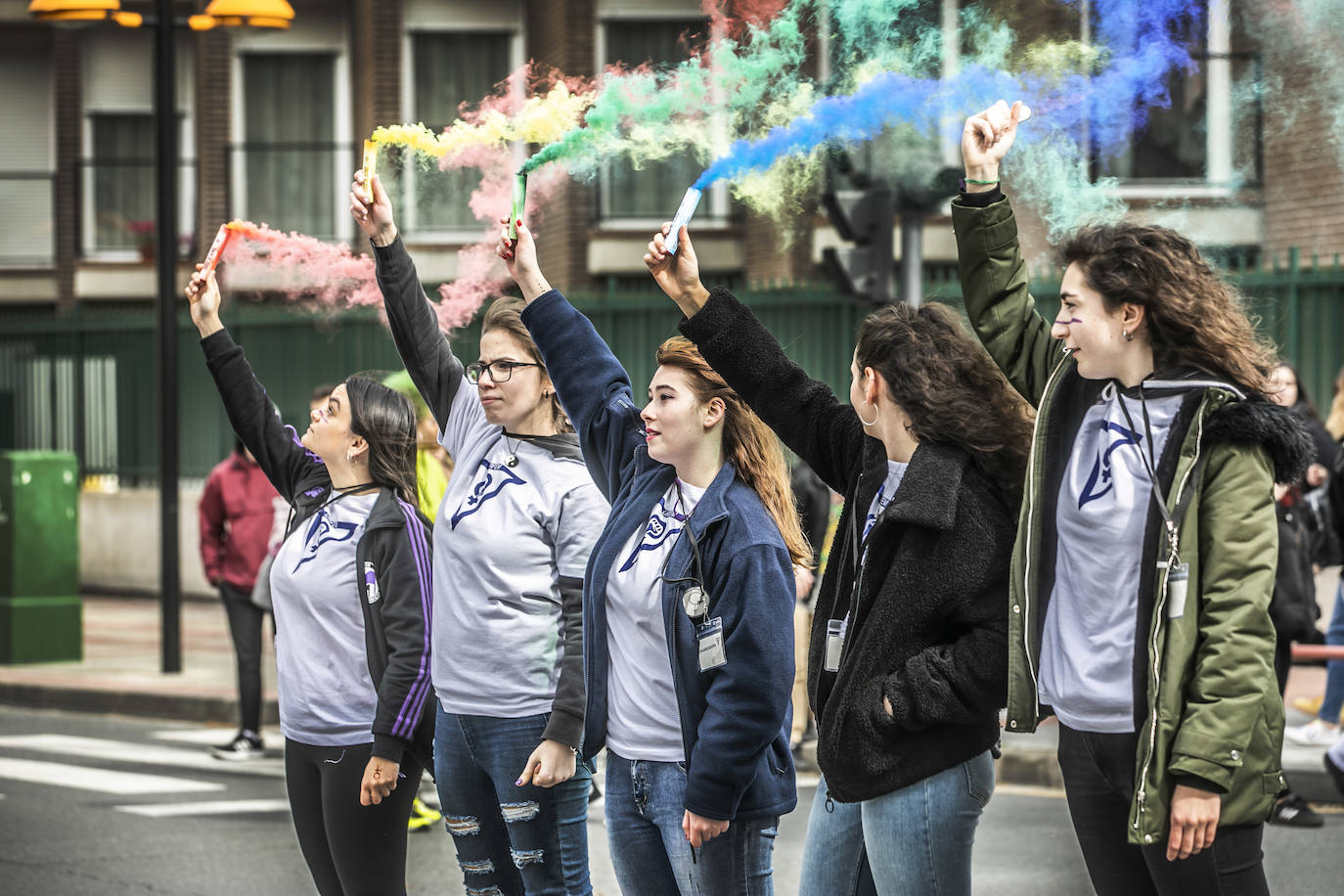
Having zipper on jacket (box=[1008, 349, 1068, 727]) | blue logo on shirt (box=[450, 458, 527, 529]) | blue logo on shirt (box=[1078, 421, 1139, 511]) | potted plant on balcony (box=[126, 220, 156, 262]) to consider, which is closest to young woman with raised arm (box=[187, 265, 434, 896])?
blue logo on shirt (box=[450, 458, 527, 529])

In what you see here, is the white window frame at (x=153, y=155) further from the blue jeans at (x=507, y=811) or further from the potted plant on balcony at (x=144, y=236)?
the blue jeans at (x=507, y=811)

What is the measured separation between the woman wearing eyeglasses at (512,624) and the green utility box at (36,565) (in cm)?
934

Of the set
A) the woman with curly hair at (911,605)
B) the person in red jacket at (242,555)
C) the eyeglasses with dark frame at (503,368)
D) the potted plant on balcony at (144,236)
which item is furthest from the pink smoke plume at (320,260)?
the potted plant on balcony at (144,236)

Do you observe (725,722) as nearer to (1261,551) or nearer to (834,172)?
(1261,551)

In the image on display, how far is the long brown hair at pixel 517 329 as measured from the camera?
14.7 feet

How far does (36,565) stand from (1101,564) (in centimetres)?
1116

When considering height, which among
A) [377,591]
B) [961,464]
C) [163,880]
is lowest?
[163,880]

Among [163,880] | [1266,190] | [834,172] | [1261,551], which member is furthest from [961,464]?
[1266,190]

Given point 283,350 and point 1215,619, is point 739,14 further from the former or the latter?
point 283,350

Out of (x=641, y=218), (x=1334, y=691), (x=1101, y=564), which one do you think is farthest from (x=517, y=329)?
(x=641, y=218)

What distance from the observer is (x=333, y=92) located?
68.8 ft

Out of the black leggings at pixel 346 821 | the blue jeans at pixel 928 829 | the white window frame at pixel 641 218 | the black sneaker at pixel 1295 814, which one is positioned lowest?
the black sneaker at pixel 1295 814

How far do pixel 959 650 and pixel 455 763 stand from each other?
147cm

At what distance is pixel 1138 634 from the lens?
323cm
